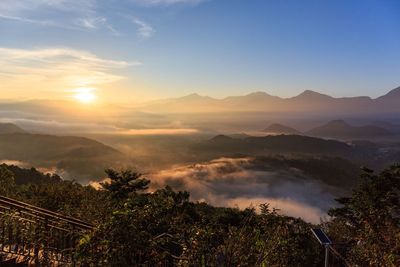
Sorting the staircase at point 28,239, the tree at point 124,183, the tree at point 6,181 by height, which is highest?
the staircase at point 28,239

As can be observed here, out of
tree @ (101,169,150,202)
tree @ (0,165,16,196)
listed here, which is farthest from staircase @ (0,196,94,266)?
tree @ (101,169,150,202)

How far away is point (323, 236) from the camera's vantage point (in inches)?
383

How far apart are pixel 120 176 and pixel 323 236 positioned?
4162cm

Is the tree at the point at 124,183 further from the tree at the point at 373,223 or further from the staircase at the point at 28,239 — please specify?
the staircase at the point at 28,239

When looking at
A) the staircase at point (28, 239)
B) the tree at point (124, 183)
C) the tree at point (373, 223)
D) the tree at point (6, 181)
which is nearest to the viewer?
the staircase at point (28, 239)

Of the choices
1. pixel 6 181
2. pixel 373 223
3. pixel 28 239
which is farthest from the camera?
pixel 6 181

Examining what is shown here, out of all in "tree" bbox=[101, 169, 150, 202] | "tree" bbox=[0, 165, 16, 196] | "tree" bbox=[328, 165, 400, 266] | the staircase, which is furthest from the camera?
"tree" bbox=[101, 169, 150, 202]

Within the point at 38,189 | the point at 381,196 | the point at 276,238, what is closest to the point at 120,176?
the point at 38,189

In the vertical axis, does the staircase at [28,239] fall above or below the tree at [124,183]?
above

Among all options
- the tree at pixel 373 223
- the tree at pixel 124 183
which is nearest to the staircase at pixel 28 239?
the tree at pixel 373 223

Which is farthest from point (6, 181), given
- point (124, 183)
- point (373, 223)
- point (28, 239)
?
point (373, 223)

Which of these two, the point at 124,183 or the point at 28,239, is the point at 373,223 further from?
the point at 124,183

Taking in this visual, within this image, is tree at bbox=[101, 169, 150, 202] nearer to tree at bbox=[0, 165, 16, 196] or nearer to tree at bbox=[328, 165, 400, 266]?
tree at bbox=[0, 165, 16, 196]

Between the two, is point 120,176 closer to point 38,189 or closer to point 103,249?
point 38,189
